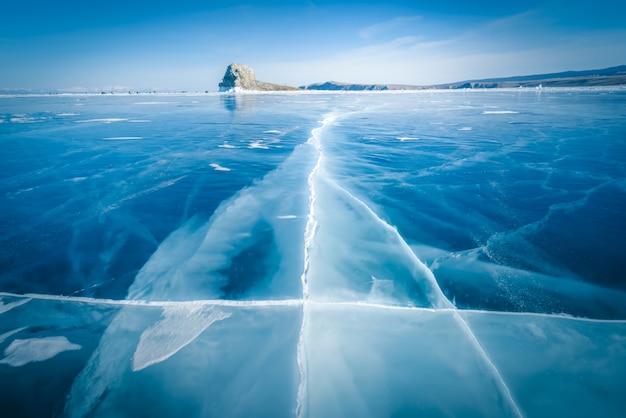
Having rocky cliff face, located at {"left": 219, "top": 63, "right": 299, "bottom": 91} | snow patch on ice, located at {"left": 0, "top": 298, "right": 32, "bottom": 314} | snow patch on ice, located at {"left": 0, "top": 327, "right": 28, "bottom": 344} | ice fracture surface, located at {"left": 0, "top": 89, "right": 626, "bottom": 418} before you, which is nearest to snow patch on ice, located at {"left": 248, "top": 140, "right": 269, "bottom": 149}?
ice fracture surface, located at {"left": 0, "top": 89, "right": 626, "bottom": 418}

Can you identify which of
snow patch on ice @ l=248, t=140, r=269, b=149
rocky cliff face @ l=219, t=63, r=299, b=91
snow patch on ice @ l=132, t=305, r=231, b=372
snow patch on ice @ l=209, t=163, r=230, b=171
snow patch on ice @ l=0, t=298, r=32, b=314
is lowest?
snow patch on ice @ l=132, t=305, r=231, b=372

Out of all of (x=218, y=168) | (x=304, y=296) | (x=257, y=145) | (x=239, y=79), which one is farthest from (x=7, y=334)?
(x=239, y=79)

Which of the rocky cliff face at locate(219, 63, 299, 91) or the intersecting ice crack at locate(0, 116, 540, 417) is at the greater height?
the rocky cliff face at locate(219, 63, 299, 91)

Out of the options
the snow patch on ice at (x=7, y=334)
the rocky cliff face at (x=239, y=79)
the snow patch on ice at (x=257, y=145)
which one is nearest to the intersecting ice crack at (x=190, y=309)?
the snow patch on ice at (x=7, y=334)

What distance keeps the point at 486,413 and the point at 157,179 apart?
7539mm

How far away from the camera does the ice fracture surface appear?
226 cm

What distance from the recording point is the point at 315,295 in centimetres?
322

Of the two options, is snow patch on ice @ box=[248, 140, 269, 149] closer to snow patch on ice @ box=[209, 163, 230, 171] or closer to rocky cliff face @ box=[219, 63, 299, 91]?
snow patch on ice @ box=[209, 163, 230, 171]

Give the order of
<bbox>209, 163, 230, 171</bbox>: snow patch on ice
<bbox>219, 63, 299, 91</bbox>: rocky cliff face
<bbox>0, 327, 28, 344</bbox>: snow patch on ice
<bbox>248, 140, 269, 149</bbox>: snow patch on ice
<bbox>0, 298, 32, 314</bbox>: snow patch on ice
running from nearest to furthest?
<bbox>0, 327, 28, 344</bbox>: snow patch on ice, <bbox>0, 298, 32, 314</bbox>: snow patch on ice, <bbox>209, 163, 230, 171</bbox>: snow patch on ice, <bbox>248, 140, 269, 149</bbox>: snow patch on ice, <bbox>219, 63, 299, 91</bbox>: rocky cliff face

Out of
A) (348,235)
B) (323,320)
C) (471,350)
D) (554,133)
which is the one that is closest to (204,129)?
(348,235)

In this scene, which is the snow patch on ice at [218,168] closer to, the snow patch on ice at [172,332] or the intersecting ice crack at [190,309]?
the intersecting ice crack at [190,309]

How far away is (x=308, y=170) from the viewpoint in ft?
24.7

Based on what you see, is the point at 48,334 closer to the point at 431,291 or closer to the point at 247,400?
the point at 247,400

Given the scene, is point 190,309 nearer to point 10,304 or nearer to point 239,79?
point 10,304
